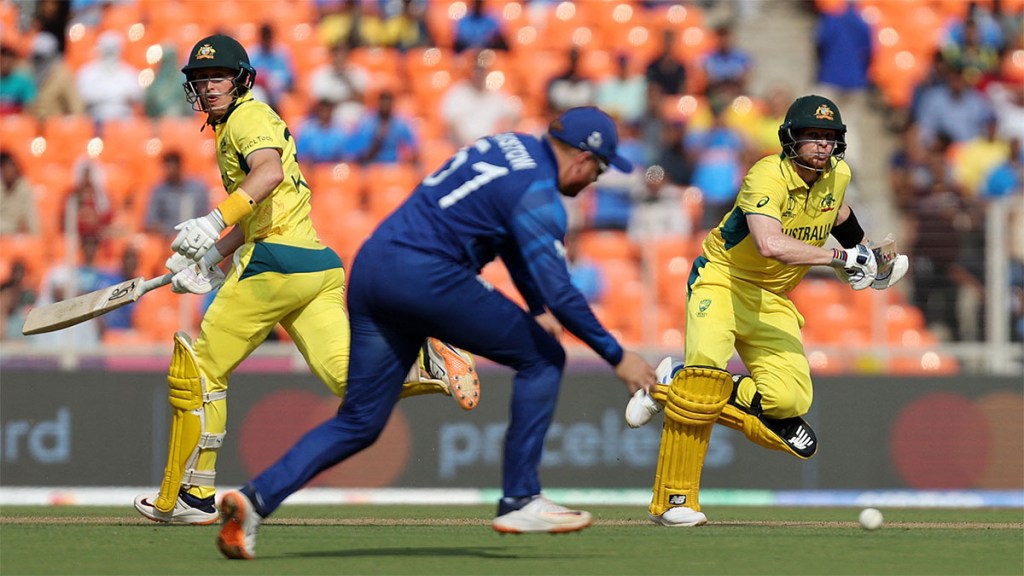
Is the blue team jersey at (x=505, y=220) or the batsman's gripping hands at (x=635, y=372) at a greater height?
the blue team jersey at (x=505, y=220)

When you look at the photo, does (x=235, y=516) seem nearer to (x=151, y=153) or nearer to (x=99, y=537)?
(x=99, y=537)

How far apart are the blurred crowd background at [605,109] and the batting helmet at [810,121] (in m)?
4.66

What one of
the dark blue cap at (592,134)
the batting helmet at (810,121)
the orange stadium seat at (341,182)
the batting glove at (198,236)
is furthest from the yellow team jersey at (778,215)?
the orange stadium seat at (341,182)

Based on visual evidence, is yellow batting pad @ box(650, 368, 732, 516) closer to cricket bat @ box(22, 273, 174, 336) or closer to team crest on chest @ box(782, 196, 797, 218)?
team crest on chest @ box(782, 196, 797, 218)

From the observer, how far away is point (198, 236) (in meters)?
8.19

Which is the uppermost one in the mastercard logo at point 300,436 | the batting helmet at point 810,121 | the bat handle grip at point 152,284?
the batting helmet at point 810,121

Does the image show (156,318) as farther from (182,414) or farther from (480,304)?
(480,304)

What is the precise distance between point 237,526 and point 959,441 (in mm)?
8026

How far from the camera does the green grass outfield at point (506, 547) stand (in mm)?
7285

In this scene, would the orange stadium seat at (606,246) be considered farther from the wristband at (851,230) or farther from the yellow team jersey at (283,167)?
the yellow team jersey at (283,167)

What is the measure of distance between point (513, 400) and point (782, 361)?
2.34 m

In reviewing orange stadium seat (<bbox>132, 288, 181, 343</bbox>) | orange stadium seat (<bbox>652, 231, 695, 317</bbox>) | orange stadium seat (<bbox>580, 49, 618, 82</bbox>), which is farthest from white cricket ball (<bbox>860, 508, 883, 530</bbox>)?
orange stadium seat (<bbox>580, 49, 618, 82</bbox>)

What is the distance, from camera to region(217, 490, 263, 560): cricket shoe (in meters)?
7.27

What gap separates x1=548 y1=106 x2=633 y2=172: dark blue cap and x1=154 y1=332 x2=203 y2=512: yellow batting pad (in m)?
2.65
